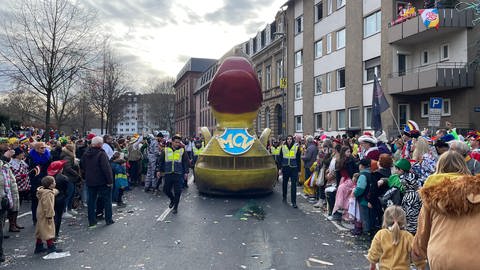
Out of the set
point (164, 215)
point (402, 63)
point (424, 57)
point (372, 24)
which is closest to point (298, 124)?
point (372, 24)

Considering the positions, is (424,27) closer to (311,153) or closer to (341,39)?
(341,39)

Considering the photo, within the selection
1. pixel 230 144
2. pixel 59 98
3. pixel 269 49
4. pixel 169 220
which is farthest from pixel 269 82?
pixel 169 220

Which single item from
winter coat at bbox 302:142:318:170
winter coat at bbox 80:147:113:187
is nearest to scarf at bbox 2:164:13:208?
winter coat at bbox 80:147:113:187

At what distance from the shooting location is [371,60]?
2362 centimetres

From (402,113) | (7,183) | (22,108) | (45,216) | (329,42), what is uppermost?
(329,42)

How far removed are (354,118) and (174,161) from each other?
17.9 meters

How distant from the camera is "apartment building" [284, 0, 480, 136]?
17.9 m

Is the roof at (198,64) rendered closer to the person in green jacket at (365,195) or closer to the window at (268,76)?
the window at (268,76)

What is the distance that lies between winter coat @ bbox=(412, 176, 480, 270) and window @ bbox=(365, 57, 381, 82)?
2135 cm

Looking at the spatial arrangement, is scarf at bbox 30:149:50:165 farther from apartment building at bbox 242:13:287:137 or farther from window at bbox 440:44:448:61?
apartment building at bbox 242:13:287:137

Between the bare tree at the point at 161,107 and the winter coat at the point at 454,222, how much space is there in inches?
3376

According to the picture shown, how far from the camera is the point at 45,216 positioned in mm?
6461

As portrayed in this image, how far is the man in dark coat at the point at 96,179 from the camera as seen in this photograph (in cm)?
838

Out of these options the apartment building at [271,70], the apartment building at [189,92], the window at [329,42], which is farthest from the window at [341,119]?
the apartment building at [189,92]
